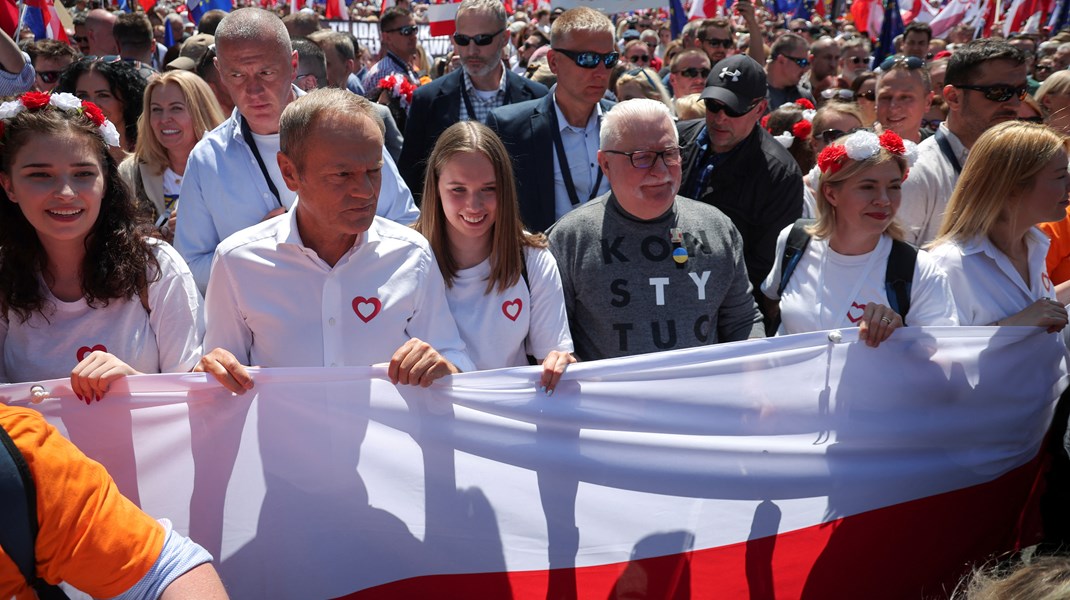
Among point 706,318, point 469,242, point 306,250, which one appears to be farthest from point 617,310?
point 306,250

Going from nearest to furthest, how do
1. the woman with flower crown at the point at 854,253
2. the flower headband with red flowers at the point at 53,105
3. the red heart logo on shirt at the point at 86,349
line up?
the flower headband with red flowers at the point at 53,105 → the red heart logo on shirt at the point at 86,349 → the woman with flower crown at the point at 854,253

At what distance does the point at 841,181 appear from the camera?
11.6 feet

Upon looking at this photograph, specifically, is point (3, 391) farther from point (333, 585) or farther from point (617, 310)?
point (617, 310)

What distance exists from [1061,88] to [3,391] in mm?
6265

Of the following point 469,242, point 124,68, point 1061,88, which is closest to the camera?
point 469,242

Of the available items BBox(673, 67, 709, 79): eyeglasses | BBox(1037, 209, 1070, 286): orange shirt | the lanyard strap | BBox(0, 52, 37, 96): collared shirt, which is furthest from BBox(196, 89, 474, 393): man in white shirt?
BBox(673, 67, 709, 79): eyeglasses

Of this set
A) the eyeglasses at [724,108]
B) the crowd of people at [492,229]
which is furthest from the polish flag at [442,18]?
the eyeglasses at [724,108]

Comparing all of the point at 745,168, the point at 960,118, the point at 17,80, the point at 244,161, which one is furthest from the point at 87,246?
the point at 17,80

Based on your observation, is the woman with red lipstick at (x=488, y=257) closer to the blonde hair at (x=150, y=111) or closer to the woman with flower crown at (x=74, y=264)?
the woman with flower crown at (x=74, y=264)

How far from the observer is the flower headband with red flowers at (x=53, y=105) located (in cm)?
274

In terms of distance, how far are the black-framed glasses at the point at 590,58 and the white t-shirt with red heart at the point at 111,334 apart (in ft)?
8.47

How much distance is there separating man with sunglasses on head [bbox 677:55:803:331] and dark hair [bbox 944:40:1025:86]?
3.51 ft

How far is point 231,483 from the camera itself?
9.10ft

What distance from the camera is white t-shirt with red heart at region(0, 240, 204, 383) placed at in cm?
283
